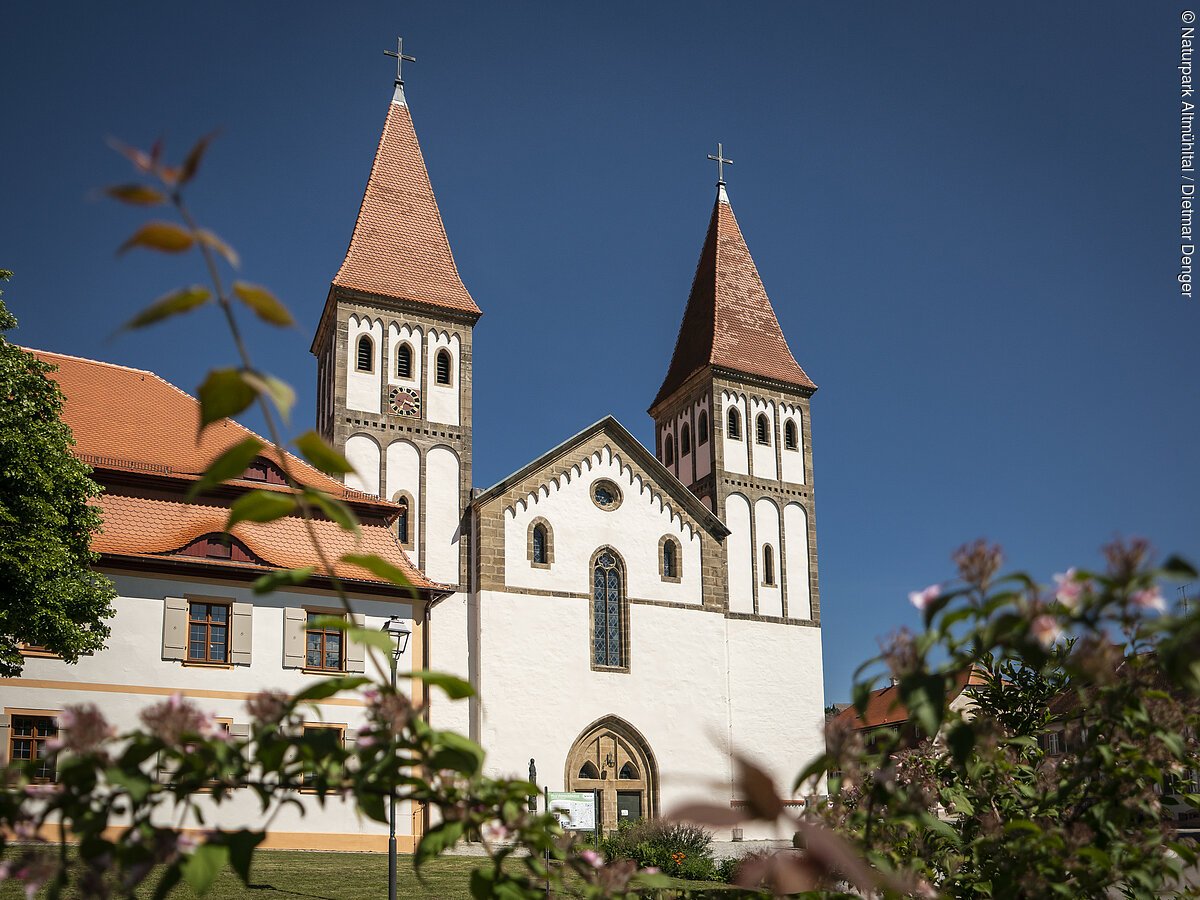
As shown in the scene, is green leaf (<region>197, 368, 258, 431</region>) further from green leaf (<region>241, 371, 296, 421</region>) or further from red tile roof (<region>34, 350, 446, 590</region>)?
red tile roof (<region>34, 350, 446, 590</region>)

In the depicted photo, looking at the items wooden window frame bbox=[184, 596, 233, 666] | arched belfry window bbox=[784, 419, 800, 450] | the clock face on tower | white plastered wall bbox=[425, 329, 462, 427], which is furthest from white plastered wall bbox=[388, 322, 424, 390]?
arched belfry window bbox=[784, 419, 800, 450]

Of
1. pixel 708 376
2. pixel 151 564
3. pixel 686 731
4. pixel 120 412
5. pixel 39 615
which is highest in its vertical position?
pixel 708 376

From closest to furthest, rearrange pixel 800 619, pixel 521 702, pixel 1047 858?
pixel 1047 858 → pixel 521 702 → pixel 800 619

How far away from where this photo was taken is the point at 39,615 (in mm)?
18828

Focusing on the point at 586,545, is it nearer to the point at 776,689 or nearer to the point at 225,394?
the point at 776,689

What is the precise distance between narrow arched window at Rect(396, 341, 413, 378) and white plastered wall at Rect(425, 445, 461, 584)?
8.68 ft

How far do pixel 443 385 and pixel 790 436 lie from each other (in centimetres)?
1294

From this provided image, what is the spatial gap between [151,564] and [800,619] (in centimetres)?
2168

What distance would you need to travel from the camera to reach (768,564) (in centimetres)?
4016

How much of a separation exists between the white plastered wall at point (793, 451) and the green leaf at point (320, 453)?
133 ft

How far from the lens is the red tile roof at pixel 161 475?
1037 inches

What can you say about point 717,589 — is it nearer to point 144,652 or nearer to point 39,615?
point 144,652

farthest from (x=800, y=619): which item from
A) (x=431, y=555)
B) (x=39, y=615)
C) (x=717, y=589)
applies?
(x=39, y=615)

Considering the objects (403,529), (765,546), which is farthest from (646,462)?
(403,529)
